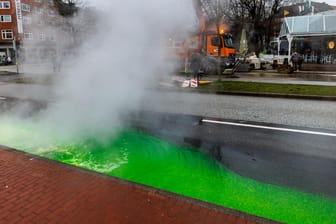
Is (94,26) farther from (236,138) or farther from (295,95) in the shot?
(295,95)

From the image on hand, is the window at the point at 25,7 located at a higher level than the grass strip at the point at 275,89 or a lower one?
higher

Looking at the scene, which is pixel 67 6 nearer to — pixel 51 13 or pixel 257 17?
pixel 51 13

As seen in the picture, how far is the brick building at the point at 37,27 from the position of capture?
6.55 m

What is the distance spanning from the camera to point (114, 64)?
5918 millimetres

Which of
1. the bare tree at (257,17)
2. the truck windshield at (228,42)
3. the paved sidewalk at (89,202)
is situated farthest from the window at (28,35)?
the bare tree at (257,17)

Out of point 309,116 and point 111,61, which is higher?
point 111,61

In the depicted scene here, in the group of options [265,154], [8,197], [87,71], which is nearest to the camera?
[8,197]

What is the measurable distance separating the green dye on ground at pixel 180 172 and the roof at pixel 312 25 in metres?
21.9

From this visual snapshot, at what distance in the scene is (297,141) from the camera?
5.70 m

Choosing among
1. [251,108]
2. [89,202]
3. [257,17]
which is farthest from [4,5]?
[257,17]

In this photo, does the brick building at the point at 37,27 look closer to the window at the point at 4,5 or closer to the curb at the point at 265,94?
the window at the point at 4,5

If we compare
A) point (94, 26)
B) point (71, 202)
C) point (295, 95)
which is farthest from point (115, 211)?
point (295, 95)

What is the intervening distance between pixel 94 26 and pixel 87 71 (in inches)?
44.5

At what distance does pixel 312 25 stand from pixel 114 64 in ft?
74.7
